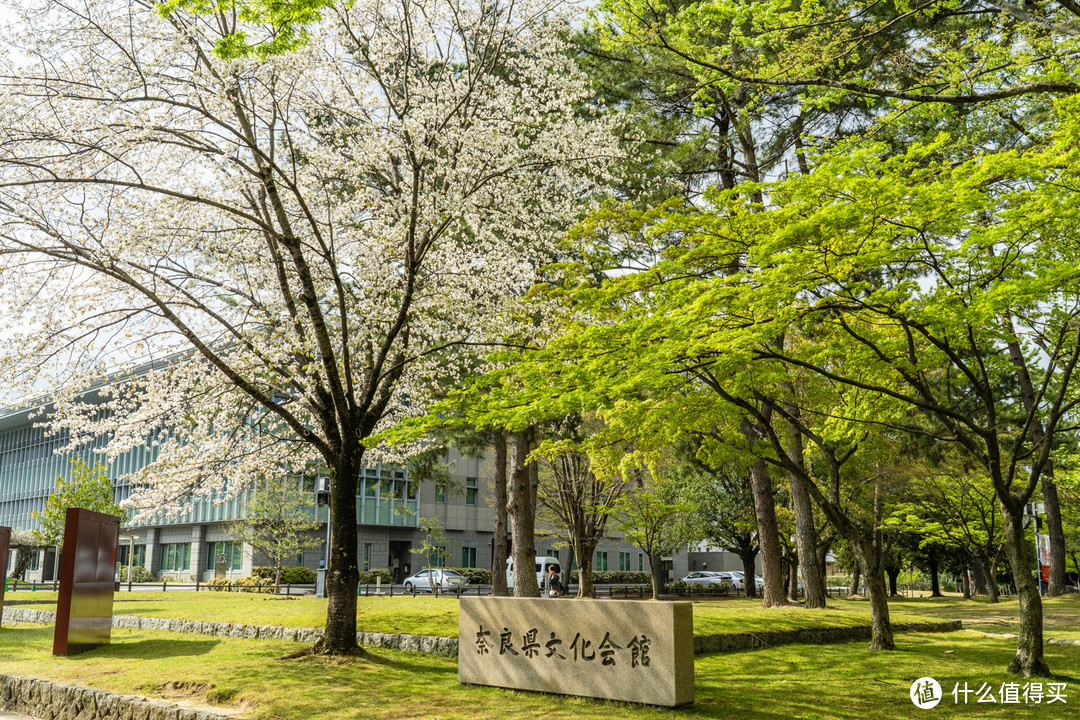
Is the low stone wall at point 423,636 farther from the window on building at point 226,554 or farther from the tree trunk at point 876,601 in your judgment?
the window on building at point 226,554

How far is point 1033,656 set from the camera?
9.78 metres

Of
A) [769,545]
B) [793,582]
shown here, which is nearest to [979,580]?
[793,582]

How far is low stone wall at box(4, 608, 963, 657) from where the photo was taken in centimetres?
1254

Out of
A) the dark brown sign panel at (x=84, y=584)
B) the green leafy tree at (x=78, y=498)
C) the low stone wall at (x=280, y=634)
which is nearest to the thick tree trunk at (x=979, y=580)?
the low stone wall at (x=280, y=634)

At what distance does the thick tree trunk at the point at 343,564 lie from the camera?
11.5 metres

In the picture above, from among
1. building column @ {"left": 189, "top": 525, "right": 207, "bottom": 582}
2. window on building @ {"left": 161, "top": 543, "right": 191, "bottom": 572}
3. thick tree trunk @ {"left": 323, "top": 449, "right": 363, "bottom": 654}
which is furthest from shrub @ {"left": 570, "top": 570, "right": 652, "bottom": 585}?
thick tree trunk @ {"left": 323, "top": 449, "right": 363, "bottom": 654}

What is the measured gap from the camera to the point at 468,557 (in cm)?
5475

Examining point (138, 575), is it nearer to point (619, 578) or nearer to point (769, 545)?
point (619, 578)

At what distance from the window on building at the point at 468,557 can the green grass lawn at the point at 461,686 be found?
41.5 m

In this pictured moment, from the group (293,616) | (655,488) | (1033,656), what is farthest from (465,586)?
(1033,656)

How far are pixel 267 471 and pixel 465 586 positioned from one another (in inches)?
1056

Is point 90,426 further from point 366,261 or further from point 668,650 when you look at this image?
point 668,650

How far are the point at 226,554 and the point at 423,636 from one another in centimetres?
4066

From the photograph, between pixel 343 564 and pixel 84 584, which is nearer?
pixel 343 564
